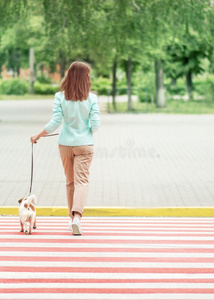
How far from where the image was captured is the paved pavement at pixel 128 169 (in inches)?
352

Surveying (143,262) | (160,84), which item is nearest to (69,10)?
(160,84)

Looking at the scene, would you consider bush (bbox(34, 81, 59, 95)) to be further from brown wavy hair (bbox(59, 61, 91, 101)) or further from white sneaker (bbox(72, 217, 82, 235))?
white sneaker (bbox(72, 217, 82, 235))

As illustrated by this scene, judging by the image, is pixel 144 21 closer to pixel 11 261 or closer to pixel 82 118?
pixel 82 118

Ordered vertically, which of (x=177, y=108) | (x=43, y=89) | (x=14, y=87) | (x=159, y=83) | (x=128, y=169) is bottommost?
(x=43, y=89)

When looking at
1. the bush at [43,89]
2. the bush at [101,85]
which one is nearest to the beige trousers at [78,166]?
the bush at [101,85]

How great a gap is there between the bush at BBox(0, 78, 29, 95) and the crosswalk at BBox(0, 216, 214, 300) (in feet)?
172

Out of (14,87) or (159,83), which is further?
(14,87)

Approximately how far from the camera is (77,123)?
5500 millimetres

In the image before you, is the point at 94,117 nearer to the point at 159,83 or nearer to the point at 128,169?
the point at 128,169

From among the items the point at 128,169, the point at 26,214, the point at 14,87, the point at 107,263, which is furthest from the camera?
the point at 14,87

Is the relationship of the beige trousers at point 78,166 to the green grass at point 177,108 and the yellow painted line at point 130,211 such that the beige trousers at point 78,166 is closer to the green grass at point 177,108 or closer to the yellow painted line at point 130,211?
the yellow painted line at point 130,211

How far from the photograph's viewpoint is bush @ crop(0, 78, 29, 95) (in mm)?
57406

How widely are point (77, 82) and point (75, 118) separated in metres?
0.31

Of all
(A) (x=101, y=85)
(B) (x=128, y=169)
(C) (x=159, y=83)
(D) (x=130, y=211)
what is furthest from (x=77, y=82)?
(A) (x=101, y=85)
